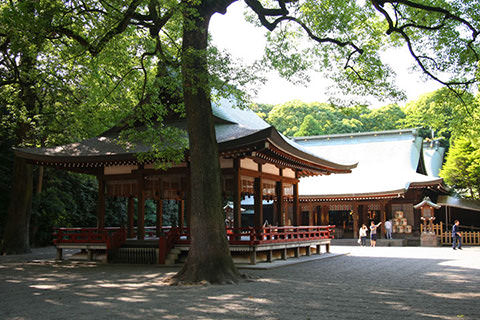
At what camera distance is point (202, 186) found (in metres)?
11.5

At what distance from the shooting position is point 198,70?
38.4 ft

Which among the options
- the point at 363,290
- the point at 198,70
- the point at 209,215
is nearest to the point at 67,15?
the point at 198,70

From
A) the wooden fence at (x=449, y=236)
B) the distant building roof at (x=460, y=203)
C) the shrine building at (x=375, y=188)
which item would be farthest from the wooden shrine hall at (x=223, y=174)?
the distant building roof at (x=460, y=203)

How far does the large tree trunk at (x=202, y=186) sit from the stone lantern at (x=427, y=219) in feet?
58.8

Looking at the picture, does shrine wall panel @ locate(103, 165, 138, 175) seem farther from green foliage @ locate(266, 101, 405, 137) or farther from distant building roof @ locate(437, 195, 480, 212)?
green foliage @ locate(266, 101, 405, 137)

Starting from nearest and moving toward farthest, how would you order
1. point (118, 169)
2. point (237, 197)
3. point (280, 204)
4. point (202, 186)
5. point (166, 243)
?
point (202, 186), point (237, 197), point (166, 243), point (118, 169), point (280, 204)

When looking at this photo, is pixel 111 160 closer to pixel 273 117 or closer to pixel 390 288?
pixel 390 288

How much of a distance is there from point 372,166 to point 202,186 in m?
24.1

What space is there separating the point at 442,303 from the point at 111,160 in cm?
1181

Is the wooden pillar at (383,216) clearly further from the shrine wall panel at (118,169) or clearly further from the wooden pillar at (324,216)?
the shrine wall panel at (118,169)

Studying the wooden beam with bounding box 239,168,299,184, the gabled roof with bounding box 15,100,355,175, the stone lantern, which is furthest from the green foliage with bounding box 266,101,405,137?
the gabled roof with bounding box 15,100,355,175

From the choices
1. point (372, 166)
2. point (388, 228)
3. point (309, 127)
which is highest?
point (309, 127)

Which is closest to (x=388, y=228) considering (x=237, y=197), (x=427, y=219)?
(x=427, y=219)

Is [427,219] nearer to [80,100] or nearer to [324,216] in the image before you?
[324,216]
